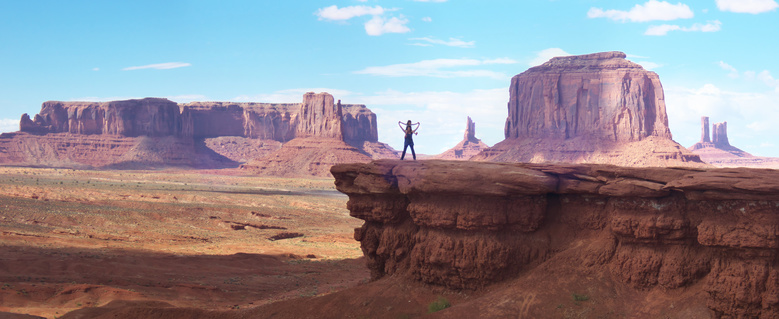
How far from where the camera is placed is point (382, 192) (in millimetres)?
14781

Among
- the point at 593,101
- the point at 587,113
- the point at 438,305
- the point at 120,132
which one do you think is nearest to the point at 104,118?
the point at 120,132

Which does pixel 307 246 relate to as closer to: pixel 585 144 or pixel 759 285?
pixel 759 285

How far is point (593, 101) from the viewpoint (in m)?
134

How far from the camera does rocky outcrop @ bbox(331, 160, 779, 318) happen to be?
10.2m

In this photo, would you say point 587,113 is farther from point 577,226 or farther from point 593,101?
point 577,226

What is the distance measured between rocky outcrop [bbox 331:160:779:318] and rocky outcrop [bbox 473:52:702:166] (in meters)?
112

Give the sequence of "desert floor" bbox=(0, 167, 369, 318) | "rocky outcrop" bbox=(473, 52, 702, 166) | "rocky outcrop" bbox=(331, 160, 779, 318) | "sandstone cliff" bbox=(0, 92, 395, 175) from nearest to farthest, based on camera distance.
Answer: "rocky outcrop" bbox=(331, 160, 779, 318) < "desert floor" bbox=(0, 167, 369, 318) < "rocky outcrop" bbox=(473, 52, 702, 166) < "sandstone cliff" bbox=(0, 92, 395, 175)

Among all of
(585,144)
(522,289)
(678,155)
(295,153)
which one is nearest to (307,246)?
(522,289)

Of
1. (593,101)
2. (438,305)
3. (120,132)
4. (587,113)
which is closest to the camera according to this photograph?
(438,305)

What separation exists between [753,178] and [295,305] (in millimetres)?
9291

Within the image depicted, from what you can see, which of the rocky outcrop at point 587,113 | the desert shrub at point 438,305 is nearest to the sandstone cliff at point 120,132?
the rocky outcrop at point 587,113

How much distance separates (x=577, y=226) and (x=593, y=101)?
12817cm

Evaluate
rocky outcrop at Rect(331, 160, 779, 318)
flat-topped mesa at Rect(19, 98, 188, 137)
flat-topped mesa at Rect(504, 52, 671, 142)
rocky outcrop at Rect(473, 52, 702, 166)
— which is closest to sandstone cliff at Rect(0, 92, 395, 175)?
flat-topped mesa at Rect(19, 98, 188, 137)

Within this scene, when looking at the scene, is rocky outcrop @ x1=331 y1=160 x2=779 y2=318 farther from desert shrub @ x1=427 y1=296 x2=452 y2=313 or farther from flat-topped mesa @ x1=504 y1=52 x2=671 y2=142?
flat-topped mesa @ x1=504 y1=52 x2=671 y2=142
